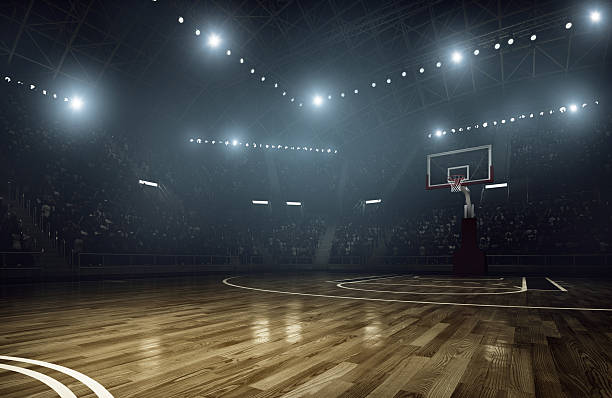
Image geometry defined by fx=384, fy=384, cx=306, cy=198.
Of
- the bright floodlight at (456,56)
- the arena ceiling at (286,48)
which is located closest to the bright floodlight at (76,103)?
the arena ceiling at (286,48)

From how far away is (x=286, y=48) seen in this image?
14789 millimetres

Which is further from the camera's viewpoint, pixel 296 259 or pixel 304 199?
pixel 304 199

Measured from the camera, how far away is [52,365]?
2742mm

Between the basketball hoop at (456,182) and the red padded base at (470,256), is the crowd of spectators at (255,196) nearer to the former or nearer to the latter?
the red padded base at (470,256)

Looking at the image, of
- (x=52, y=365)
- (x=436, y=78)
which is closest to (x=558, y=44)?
(x=436, y=78)

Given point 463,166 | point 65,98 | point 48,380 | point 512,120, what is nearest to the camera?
point 48,380

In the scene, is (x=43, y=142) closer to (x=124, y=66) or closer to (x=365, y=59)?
(x=124, y=66)

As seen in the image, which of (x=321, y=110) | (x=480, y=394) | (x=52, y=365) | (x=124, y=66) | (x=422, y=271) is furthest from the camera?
(x=321, y=110)

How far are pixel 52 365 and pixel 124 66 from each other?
16043mm

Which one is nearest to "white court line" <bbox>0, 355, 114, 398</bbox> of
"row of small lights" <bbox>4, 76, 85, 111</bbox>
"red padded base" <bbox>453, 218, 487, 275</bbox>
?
"red padded base" <bbox>453, 218, 487, 275</bbox>

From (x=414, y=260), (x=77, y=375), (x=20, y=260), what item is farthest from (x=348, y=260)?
(x=77, y=375)

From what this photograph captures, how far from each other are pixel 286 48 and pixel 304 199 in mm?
11079

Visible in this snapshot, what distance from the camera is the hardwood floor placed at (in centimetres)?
231

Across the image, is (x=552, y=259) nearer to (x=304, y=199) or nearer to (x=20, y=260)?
(x=304, y=199)
